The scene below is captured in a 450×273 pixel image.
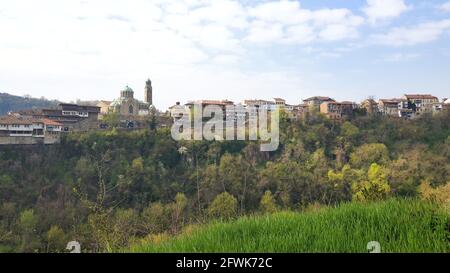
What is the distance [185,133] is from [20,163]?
16788 millimetres

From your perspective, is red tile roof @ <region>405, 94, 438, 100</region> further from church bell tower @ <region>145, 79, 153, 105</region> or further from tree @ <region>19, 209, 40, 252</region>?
tree @ <region>19, 209, 40, 252</region>

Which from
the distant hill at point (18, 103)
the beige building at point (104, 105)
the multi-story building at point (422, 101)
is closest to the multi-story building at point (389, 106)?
the multi-story building at point (422, 101)

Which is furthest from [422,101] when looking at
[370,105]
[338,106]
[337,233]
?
[337,233]

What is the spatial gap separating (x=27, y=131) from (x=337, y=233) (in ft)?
140

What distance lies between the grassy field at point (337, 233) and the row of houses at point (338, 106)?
43.0 m

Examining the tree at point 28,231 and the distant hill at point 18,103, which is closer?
the tree at point 28,231

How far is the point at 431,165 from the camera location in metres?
32.0

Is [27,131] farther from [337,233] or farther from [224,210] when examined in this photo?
[337,233]

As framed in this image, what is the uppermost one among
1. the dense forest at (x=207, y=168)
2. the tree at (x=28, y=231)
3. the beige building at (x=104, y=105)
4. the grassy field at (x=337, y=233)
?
the beige building at (x=104, y=105)

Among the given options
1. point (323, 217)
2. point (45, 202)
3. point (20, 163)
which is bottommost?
point (45, 202)

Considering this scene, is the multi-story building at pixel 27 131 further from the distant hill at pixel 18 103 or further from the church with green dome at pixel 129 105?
the distant hill at pixel 18 103

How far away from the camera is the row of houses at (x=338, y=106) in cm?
5019
